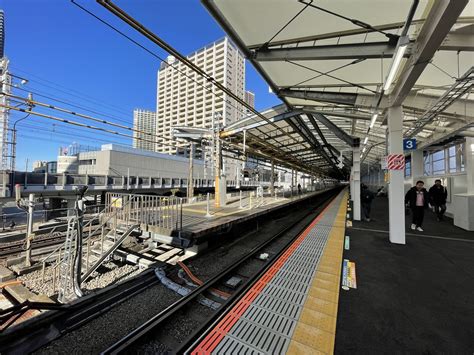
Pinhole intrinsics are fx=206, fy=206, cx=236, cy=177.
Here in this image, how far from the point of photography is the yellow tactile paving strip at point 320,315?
2242 mm

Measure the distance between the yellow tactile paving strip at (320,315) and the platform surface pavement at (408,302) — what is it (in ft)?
0.33

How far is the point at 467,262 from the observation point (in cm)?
456

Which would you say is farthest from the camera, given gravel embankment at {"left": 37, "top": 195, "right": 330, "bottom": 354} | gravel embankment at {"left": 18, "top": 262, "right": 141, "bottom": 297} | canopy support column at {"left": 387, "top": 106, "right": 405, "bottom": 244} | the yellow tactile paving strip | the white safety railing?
Result: the white safety railing

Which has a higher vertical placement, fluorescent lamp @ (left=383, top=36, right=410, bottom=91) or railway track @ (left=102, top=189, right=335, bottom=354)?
fluorescent lamp @ (left=383, top=36, right=410, bottom=91)

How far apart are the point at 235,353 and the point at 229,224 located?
4.64m

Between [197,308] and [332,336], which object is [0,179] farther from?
[332,336]

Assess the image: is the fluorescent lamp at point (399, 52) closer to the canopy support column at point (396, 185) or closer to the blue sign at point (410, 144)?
the canopy support column at point (396, 185)

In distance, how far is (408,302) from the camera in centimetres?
302

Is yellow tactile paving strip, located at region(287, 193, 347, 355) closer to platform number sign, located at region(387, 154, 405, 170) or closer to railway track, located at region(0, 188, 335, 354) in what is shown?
railway track, located at region(0, 188, 335, 354)

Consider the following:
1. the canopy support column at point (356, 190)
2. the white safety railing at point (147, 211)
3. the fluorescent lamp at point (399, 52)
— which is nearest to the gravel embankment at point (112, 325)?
the white safety railing at point (147, 211)

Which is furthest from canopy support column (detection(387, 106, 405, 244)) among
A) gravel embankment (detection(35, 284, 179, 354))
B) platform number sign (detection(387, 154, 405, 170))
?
gravel embankment (detection(35, 284, 179, 354))

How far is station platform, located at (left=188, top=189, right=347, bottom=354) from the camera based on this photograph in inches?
90.3

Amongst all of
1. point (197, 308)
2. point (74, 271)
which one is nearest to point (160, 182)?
point (74, 271)

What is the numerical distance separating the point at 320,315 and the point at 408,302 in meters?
1.44
